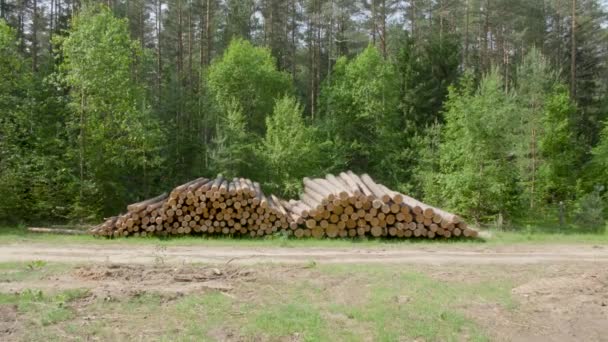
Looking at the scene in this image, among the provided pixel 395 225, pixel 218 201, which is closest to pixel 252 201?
pixel 218 201

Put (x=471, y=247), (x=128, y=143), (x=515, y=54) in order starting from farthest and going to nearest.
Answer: (x=515, y=54)
(x=128, y=143)
(x=471, y=247)

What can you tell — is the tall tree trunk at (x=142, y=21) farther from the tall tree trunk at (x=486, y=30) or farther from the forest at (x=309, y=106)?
the tall tree trunk at (x=486, y=30)

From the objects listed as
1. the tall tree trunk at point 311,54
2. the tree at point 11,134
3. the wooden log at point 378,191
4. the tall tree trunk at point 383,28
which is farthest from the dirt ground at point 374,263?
the tall tree trunk at point 311,54

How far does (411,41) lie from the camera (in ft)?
95.1

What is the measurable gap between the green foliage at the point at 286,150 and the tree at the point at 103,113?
15.4ft

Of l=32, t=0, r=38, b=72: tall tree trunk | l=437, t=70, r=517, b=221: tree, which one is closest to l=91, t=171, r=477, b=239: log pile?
l=437, t=70, r=517, b=221: tree

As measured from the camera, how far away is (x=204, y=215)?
50.3 feet

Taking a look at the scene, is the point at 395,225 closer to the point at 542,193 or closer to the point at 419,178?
the point at 419,178

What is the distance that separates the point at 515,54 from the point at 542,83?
67.5 ft

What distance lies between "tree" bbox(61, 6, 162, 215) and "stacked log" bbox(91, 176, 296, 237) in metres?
3.56

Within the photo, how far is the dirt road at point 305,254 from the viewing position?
1106cm

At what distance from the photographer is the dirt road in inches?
435

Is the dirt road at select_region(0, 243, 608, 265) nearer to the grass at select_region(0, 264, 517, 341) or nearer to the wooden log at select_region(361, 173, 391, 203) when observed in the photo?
the wooden log at select_region(361, 173, 391, 203)

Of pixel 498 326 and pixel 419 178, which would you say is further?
pixel 419 178
